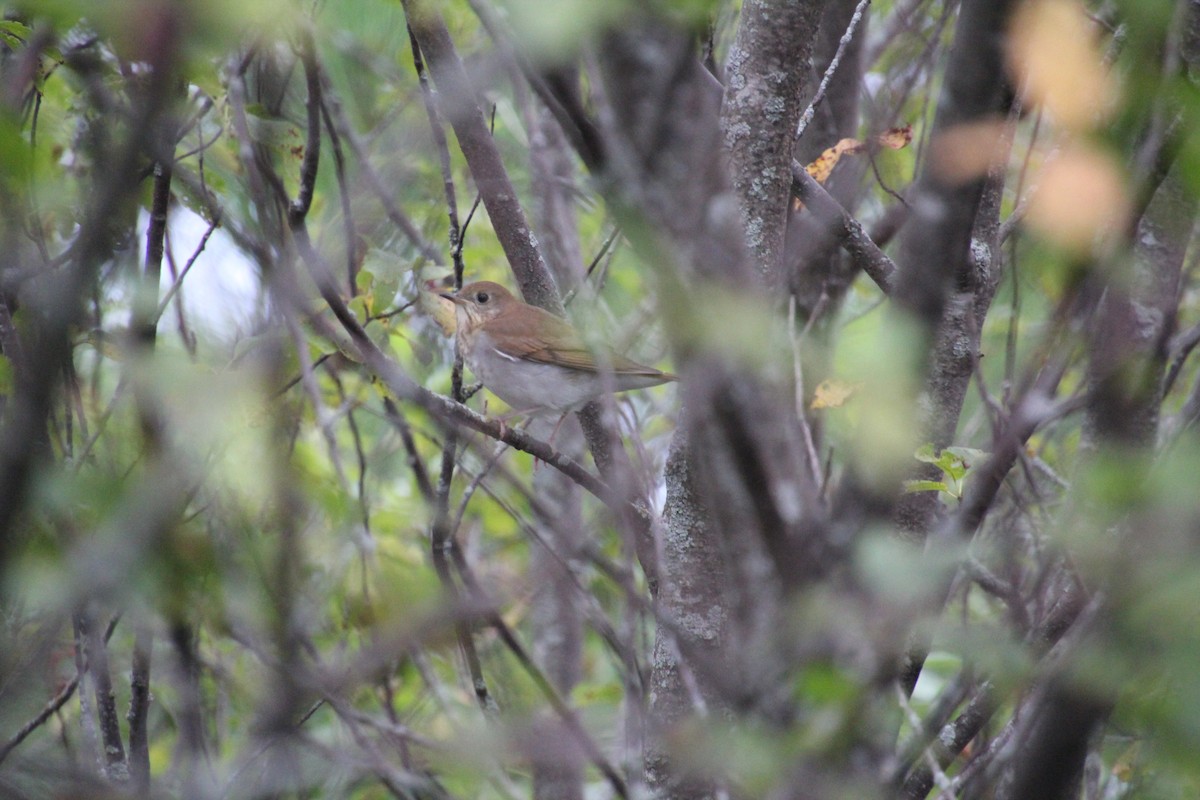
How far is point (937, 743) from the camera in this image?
10.2ft

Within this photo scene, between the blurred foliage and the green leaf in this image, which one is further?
the green leaf

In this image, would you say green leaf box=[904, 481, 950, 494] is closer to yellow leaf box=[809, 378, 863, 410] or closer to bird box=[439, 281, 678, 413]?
yellow leaf box=[809, 378, 863, 410]

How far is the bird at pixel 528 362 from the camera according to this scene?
17.1 ft

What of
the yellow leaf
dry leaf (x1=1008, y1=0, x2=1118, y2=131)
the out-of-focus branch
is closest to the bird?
the out-of-focus branch

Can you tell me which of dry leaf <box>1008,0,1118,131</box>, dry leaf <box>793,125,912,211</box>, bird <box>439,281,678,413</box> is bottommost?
bird <box>439,281,678,413</box>

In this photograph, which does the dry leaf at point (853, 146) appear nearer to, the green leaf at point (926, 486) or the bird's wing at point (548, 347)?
the bird's wing at point (548, 347)

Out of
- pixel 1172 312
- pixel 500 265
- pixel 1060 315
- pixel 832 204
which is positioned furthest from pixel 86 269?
pixel 500 265

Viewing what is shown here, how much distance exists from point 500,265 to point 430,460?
154cm

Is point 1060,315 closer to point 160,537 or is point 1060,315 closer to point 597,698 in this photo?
point 160,537

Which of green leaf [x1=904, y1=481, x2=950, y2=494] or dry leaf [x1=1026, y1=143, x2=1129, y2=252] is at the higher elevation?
dry leaf [x1=1026, y1=143, x2=1129, y2=252]

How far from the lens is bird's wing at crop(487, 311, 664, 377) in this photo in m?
5.07

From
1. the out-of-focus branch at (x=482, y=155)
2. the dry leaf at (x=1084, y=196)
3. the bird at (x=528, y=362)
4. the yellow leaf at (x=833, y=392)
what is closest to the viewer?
the dry leaf at (x=1084, y=196)

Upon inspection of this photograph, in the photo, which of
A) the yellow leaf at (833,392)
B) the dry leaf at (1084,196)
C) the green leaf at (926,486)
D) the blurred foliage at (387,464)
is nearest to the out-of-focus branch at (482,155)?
the blurred foliage at (387,464)

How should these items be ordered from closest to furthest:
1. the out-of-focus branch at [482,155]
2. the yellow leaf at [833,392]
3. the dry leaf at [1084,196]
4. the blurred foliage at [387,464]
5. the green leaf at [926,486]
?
the blurred foliage at [387,464], the dry leaf at [1084,196], the green leaf at [926,486], the out-of-focus branch at [482,155], the yellow leaf at [833,392]
